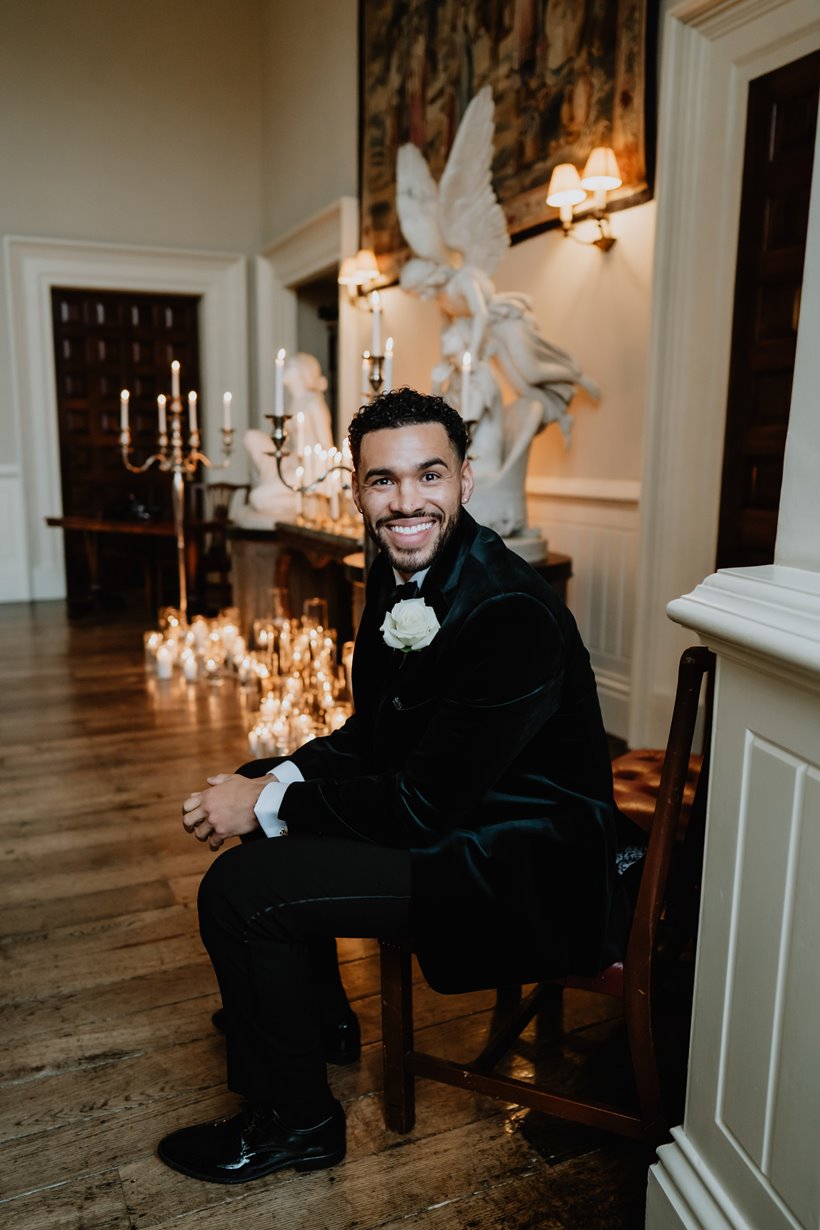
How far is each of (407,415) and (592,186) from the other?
3227 mm

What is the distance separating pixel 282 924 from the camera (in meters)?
1.82

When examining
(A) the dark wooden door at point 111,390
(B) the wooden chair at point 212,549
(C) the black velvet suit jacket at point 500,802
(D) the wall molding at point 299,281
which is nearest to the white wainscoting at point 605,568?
(D) the wall molding at point 299,281

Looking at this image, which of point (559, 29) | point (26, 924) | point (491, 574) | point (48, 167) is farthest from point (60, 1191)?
point (48, 167)

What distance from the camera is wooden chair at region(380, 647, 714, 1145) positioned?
1682mm

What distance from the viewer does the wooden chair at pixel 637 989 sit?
168 cm

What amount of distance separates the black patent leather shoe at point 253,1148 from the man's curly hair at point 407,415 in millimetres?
1425

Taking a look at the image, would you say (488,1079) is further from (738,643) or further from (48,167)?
(48,167)

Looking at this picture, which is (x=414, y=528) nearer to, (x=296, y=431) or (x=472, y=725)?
(x=472, y=725)

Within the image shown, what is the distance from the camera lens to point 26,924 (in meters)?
2.91

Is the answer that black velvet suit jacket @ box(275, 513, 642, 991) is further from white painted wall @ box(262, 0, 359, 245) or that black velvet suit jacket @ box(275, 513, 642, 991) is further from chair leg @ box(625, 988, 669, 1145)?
white painted wall @ box(262, 0, 359, 245)

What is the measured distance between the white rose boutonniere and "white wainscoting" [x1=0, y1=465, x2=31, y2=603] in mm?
8113

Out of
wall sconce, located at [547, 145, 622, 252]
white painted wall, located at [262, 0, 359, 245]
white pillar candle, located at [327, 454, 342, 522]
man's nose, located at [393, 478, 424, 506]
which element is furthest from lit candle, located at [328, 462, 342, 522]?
man's nose, located at [393, 478, 424, 506]

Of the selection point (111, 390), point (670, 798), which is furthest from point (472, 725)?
point (111, 390)

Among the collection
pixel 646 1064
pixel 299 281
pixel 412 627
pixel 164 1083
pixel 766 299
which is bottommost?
pixel 164 1083
